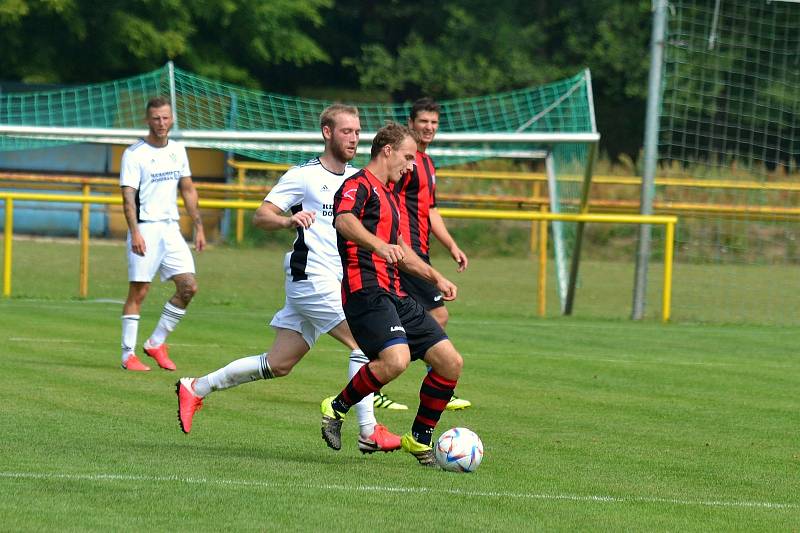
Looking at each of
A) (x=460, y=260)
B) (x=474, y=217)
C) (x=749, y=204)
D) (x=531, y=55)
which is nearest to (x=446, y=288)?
(x=460, y=260)

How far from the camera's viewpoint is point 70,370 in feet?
33.4

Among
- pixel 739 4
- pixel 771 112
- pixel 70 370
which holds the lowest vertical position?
pixel 70 370

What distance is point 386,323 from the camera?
22.0ft

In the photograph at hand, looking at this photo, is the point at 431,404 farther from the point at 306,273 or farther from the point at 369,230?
the point at 306,273

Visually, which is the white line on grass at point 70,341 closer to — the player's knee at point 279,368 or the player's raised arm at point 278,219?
the player's knee at point 279,368

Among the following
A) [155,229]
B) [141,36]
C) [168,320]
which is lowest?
[168,320]

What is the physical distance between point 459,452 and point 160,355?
4563mm

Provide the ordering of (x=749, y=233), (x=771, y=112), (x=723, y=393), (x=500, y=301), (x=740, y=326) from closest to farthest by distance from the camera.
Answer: (x=723, y=393), (x=740, y=326), (x=500, y=301), (x=749, y=233), (x=771, y=112)

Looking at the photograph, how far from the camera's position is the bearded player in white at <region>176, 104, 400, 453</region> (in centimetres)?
745

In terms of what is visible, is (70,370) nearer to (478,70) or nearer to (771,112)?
(771,112)

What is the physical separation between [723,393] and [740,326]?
6066 mm

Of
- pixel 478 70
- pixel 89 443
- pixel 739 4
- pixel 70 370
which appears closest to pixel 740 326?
pixel 739 4

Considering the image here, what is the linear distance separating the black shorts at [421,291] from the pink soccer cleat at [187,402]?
89.8 inches

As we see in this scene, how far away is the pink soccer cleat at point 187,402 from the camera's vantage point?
7355 mm
